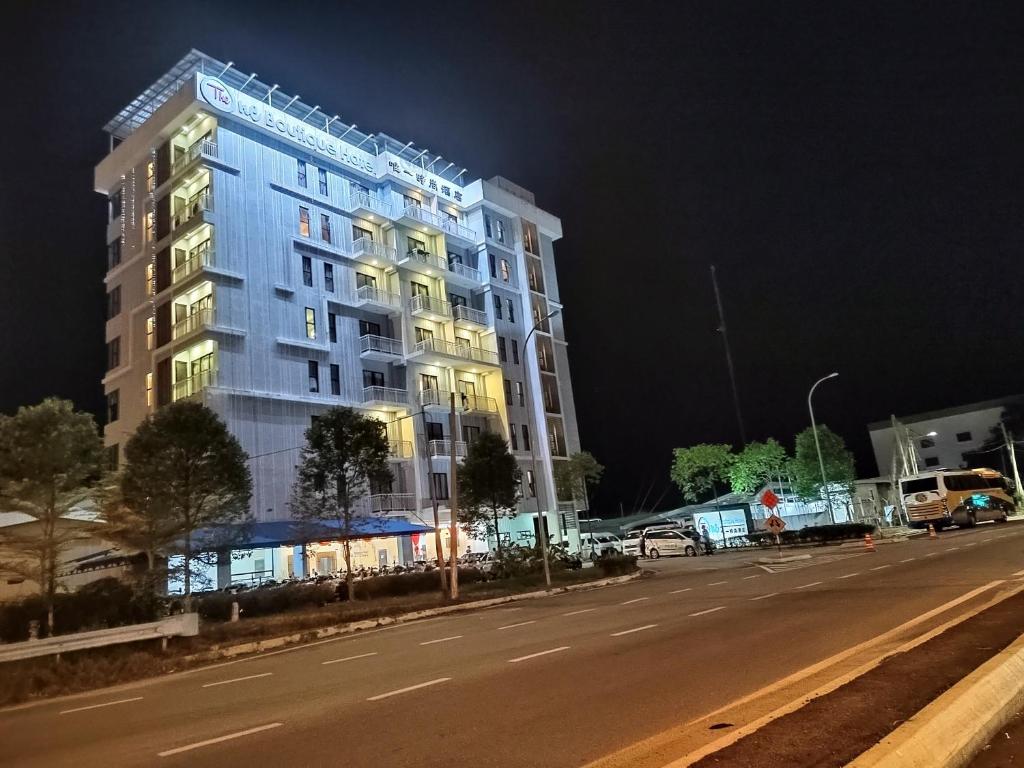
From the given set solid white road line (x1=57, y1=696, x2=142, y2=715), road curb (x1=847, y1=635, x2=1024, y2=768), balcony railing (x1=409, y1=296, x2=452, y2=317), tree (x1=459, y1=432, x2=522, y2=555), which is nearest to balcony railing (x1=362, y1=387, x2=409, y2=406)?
balcony railing (x1=409, y1=296, x2=452, y2=317)

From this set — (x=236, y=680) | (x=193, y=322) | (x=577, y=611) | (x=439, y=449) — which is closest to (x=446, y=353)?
(x=439, y=449)

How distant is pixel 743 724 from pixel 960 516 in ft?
152

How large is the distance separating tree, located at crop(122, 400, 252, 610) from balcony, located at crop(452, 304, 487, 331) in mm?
25309

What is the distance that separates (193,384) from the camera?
37156 mm

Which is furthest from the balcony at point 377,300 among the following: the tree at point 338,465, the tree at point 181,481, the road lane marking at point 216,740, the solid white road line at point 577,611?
the road lane marking at point 216,740

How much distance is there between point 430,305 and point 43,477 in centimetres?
2936

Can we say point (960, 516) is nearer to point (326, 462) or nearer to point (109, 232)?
point (326, 462)

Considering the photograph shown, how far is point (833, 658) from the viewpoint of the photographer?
843cm

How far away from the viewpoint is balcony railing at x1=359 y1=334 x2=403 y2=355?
145 ft

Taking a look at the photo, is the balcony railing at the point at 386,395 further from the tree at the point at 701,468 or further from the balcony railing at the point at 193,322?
A: the tree at the point at 701,468

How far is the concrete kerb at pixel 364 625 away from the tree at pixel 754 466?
1710 inches

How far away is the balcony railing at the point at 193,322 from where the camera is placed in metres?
36.8

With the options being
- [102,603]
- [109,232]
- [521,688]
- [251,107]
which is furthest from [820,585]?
[109,232]

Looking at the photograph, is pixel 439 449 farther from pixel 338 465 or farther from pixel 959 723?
pixel 959 723
